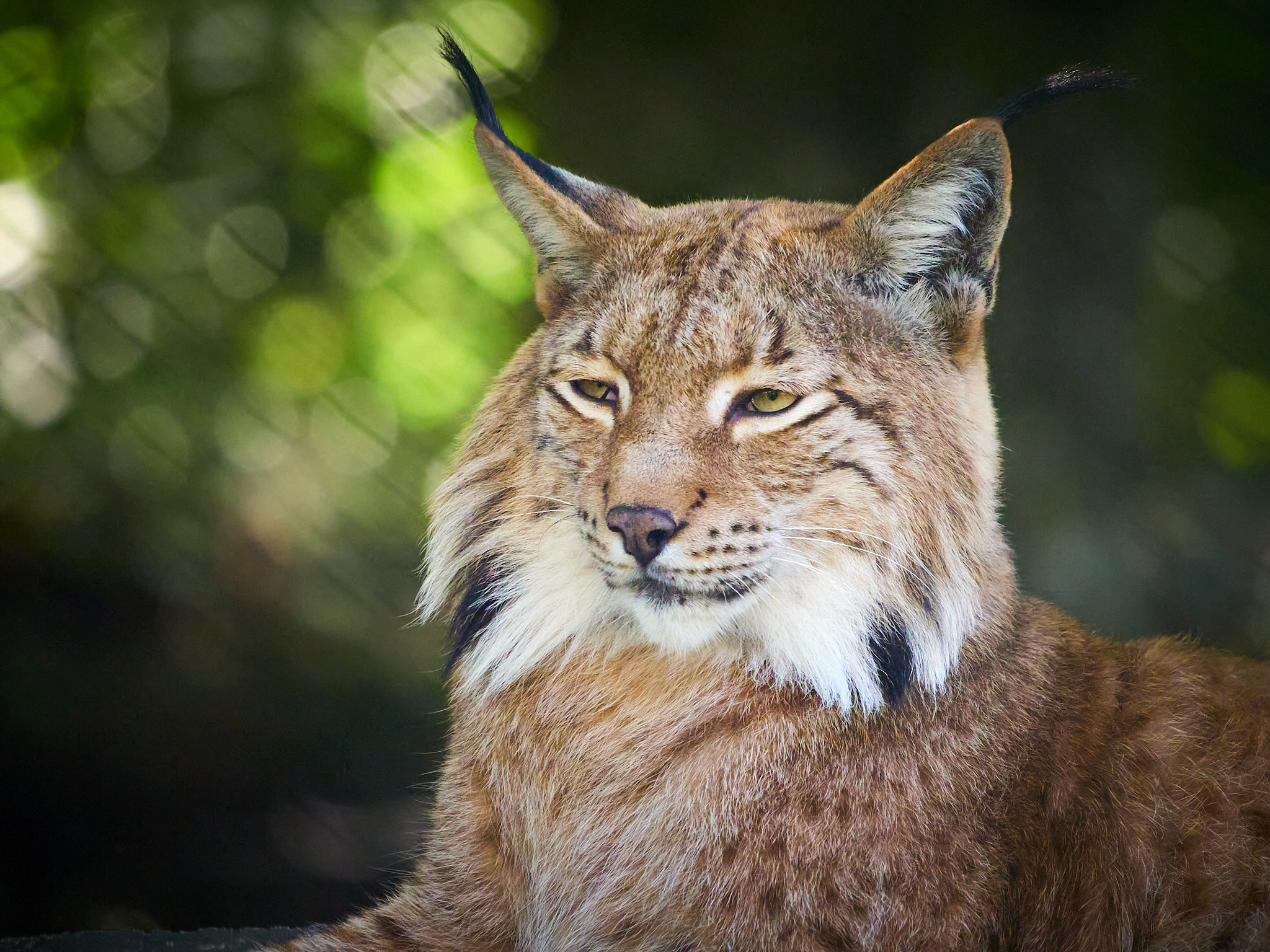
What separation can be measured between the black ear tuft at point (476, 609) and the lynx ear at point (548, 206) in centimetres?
53

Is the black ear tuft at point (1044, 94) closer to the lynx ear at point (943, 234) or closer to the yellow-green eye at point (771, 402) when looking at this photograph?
the lynx ear at point (943, 234)

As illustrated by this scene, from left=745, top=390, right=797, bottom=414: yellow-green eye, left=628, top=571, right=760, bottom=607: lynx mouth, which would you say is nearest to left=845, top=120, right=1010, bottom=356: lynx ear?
left=745, top=390, right=797, bottom=414: yellow-green eye

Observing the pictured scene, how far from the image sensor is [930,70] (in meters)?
2.57

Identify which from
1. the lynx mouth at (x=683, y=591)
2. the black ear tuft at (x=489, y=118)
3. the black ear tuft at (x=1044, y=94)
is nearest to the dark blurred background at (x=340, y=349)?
the black ear tuft at (x=489, y=118)

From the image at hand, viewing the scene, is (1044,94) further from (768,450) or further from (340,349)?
(340,349)

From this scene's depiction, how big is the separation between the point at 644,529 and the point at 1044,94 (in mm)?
991

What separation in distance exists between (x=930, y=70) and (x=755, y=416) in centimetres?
134

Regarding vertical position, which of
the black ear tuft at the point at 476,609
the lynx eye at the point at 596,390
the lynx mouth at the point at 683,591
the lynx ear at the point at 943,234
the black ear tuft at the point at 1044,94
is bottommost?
the black ear tuft at the point at 476,609

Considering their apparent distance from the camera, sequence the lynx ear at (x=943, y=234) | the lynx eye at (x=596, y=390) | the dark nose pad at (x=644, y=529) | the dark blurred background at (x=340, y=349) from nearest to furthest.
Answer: the dark nose pad at (x=644, y=529) < the lynx ear at (x=943, y=234) < the lynx eye at (x=596, y=390) < the dark blurred background at (x=340, y=349)

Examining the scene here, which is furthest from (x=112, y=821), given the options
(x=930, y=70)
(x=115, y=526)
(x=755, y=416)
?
(x=930, y=70)

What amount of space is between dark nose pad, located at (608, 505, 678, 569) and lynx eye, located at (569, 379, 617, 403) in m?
0.29

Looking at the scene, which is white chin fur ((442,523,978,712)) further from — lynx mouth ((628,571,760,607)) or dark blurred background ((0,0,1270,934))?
dark blurred background ((0,0,1270,934))

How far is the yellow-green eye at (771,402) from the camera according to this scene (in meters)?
1.74

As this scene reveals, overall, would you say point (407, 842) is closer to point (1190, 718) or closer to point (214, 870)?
point (214, 870)
